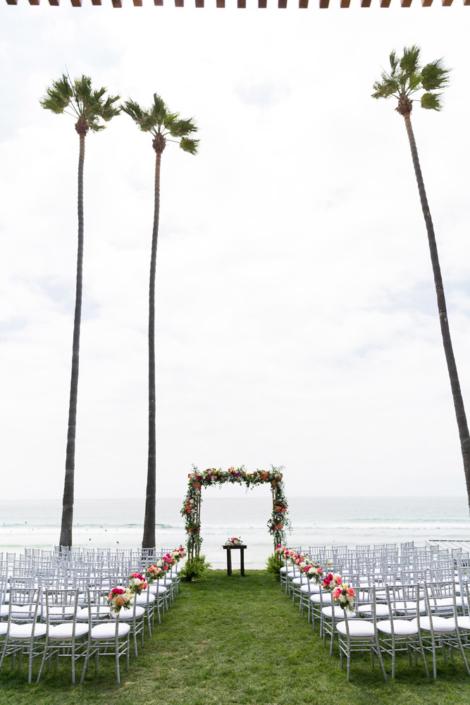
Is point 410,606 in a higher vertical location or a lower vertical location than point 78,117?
lower

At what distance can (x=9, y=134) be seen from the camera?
1396cm

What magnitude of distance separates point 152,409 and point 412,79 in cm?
1176

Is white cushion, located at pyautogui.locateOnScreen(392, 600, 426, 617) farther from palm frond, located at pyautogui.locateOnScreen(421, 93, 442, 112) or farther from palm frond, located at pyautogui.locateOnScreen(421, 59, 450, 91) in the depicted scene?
palm frond, located at pyautogui.locateOnScreen(421, 59, 450, 91)

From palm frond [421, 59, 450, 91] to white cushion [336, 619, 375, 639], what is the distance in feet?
44.5

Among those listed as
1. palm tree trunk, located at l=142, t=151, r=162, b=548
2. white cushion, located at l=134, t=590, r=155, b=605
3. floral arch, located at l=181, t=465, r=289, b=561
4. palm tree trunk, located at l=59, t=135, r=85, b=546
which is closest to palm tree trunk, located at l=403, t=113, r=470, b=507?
floral arch, located at l=181, t=465, r=289, b=561

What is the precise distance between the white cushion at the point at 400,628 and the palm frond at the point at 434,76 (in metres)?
13.4

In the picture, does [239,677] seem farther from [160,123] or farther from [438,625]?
[160,123]

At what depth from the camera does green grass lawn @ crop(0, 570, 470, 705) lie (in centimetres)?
450

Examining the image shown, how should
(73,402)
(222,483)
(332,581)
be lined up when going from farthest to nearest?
(222,483) < (73,402) < (332,581)

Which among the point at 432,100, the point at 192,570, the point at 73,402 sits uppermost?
the point at 432,100

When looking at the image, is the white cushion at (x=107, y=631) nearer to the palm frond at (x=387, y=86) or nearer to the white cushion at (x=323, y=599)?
the white cushion at (x=323, y=599)

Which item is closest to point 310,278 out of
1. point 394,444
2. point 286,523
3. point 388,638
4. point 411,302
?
point 411,302

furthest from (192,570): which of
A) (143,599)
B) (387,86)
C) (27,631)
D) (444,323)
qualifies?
(387,86)

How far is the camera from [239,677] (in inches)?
199
